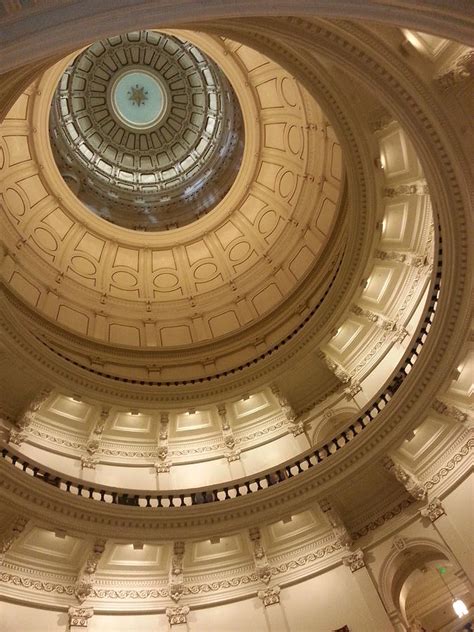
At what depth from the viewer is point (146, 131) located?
28828 mm

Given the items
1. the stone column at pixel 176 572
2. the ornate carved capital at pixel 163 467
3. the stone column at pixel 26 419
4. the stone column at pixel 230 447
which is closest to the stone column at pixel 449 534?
the stone column at pixel 230 447

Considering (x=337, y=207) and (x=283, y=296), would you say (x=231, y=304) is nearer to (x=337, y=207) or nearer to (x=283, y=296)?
(x=283, y=296)

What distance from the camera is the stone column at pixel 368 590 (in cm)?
1262

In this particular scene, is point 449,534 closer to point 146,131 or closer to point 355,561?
point 355,561

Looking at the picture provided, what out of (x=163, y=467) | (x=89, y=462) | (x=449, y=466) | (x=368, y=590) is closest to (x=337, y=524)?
(x=368, y=590)

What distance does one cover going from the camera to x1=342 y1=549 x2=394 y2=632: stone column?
12.6 m

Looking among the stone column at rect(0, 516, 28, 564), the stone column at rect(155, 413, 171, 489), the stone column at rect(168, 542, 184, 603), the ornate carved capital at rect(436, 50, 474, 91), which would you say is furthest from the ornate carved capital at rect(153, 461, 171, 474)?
the ornate carved capital at rect(436, 50, 474, 91)

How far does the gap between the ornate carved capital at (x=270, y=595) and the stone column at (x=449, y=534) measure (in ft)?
14.9

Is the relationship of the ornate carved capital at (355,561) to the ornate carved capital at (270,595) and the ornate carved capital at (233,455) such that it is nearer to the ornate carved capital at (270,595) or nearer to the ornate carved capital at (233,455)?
the ornate carved capital at (270,595)

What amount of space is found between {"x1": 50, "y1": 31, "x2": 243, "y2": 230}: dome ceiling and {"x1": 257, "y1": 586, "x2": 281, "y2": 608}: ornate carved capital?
18.9 meters

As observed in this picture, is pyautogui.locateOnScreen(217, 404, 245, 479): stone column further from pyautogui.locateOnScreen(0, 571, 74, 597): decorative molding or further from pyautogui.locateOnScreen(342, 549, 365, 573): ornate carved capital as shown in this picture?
pyautogui.locateOnScreen(0, 571, 74, 597): decorative molding

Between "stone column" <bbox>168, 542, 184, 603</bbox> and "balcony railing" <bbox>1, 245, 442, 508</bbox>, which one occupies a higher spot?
"balcony railing" <bbox>1, 245, 442, 508</bbox>

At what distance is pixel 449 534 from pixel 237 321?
14020 millimetres

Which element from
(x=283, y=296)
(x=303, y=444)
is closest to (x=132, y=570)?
(x=303, y=444)
